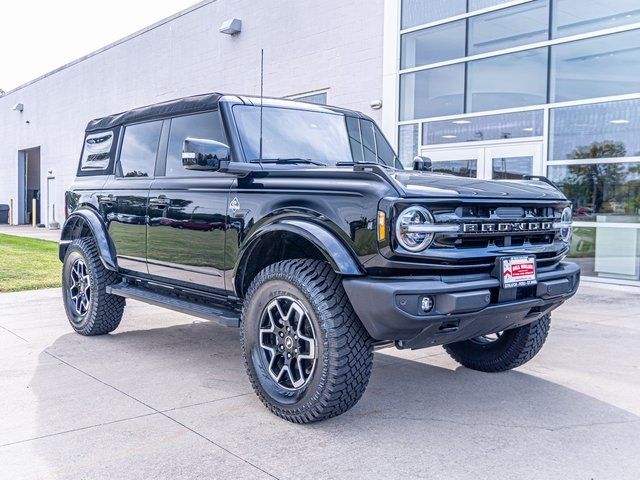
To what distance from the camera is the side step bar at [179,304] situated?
4194 millimetres

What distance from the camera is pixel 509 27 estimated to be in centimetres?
1098

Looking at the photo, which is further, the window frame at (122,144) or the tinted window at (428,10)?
the tinted window at (428,10)

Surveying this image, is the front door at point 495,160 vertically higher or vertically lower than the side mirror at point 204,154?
higher

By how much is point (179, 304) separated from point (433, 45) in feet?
29.8

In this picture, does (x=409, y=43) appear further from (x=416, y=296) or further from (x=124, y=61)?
(x=124, y=61)

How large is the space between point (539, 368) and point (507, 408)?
3.66 ft

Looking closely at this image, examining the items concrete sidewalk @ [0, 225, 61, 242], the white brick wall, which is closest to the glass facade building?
the white brick wall

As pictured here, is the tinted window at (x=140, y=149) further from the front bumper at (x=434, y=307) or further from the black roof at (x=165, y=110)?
the front bumper at (x=434, y=307)

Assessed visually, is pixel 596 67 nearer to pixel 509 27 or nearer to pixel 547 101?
pixel 547 101

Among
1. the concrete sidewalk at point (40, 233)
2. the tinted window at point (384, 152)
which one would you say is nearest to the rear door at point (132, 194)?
the tinted window at point (384, 152)

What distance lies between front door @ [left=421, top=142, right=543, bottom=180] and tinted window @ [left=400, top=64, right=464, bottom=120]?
2.63ft

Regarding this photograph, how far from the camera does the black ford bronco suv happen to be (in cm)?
336

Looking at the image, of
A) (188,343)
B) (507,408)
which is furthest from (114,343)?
(507,408)

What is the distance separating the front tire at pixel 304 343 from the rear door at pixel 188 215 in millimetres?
586
